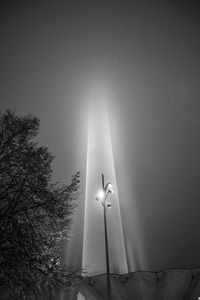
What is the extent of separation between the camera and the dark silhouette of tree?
8906mm

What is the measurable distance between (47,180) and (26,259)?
3033mm

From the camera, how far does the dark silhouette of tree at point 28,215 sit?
29.2 ft

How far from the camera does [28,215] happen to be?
386 inches

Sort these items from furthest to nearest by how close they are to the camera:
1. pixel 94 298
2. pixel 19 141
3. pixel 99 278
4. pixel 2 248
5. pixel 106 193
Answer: pixel 99 278, pixel 94 298, pixel 106 193, pixel 19 141, pixel 2 248

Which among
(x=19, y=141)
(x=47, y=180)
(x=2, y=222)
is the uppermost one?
(x=19, y=141)

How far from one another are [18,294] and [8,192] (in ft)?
12.3

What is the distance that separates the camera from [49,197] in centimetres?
980

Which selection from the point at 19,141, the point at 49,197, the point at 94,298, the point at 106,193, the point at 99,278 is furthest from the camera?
the point at 99,278

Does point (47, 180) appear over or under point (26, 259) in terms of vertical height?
over

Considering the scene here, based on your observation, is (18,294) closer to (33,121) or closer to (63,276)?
(63,276)

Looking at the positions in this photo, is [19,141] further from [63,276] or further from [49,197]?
[63,276]

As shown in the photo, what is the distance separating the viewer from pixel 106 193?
16.7m

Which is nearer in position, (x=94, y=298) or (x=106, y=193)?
(x=106, y=193)

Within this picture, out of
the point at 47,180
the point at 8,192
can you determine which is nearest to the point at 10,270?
the point at 8,192
